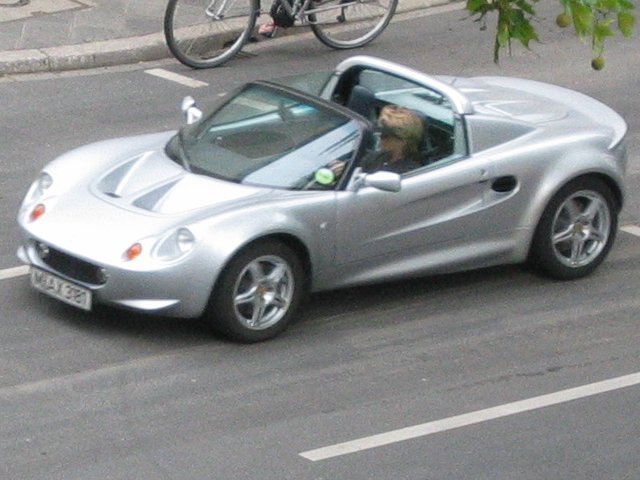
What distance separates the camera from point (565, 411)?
8.15 m

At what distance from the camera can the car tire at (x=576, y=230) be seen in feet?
32.2

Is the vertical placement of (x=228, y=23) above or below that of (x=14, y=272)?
above

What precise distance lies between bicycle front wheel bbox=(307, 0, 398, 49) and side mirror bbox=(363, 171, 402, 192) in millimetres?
6803

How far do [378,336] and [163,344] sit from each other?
1.21 metres

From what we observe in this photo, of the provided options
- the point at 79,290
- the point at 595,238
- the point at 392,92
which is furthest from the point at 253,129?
the point at 595,238

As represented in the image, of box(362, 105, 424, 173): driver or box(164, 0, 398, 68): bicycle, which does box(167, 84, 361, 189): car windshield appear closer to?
box(362, 105, 424, 173): driver

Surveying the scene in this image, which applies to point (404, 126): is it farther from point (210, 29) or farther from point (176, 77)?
point (210, 29)

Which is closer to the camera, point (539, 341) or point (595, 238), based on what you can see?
point (539, 341)

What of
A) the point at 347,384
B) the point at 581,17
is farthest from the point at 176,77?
the point at 581,17

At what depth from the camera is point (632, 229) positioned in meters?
11.0

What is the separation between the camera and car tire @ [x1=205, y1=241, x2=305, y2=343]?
8.55 m

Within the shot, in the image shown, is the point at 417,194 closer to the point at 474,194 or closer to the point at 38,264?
the point at 474,194

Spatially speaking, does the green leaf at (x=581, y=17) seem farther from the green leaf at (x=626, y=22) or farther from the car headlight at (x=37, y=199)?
the car headlight at (x=37, y=199)

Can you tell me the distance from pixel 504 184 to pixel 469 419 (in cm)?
206
